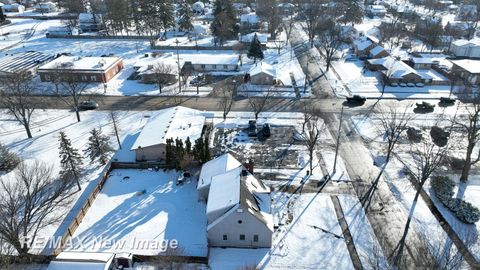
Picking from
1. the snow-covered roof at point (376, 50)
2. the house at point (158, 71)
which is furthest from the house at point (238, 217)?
the snow-covered roof at point (376, 50)

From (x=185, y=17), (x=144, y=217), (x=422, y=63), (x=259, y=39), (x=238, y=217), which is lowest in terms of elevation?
(x=144, y=217)

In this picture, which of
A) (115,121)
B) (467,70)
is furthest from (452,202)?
(115,121)

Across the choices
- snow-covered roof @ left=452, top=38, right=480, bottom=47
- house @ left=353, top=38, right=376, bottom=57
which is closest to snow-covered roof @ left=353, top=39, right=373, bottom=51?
house @ left=353, top=38, right=376, bottom=57

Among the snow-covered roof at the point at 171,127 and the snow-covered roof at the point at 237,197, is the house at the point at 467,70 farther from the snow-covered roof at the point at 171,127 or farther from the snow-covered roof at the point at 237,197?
the snow-covered roof at the point at 237,197

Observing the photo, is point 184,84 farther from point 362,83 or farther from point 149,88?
point 362,83

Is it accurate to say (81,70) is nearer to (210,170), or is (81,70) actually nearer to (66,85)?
(66,85)

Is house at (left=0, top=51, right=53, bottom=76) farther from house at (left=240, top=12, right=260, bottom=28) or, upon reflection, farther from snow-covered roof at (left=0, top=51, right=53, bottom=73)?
house at (left=240, top=12, right=260, bottom=28)

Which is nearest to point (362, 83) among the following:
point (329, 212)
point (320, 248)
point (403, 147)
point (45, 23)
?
point (403, 147)
